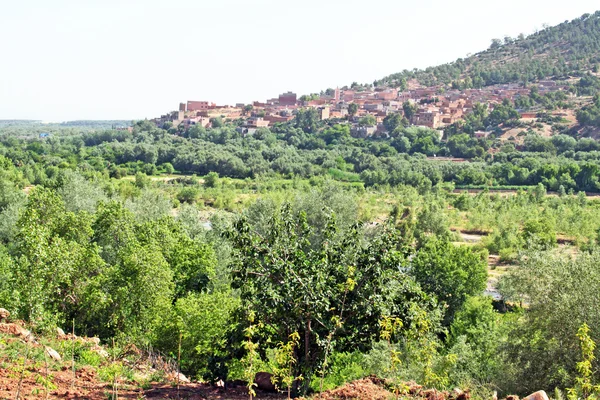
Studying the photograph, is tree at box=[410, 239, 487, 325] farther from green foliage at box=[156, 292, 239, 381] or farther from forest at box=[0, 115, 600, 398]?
green foliage at box=[156, 292, 239, 381]

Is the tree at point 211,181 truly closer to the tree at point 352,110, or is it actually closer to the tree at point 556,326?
the tree at point 556,326

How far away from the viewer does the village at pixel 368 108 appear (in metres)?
114

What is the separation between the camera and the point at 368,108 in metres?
131

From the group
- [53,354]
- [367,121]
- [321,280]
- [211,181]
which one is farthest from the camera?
[367,121]

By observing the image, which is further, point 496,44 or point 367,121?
point 496,44

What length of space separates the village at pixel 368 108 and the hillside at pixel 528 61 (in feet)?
22.9

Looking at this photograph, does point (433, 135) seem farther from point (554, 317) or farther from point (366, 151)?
point (554, 317)

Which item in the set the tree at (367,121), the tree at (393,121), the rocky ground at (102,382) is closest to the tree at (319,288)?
the rocky ground at (102,382)

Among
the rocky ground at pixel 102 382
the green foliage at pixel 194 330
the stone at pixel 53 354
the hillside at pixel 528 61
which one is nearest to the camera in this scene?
the rocky ground at pixel 102 382

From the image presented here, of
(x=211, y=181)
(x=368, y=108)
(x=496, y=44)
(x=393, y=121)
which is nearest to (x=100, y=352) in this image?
(x=211, y=181)

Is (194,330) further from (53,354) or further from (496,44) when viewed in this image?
(496,44)

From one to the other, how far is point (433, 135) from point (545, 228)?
197 feet

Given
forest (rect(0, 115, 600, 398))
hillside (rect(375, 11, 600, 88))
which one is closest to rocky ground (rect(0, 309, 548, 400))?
forest (rect(0, 115, 600, 398))

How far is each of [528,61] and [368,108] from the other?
192ft
